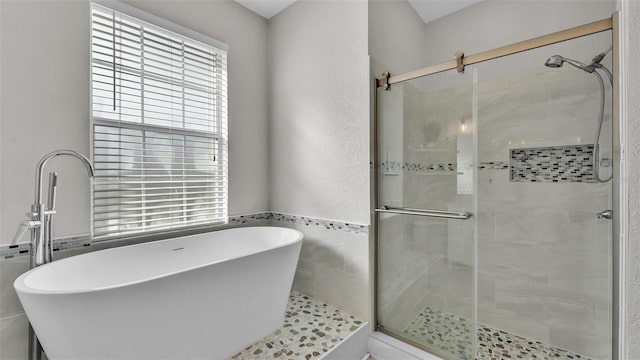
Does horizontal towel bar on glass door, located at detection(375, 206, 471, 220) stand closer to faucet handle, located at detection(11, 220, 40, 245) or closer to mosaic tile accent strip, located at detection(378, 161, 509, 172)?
mosaic tile accent strip, located at detection(378, 161, 509, 172)

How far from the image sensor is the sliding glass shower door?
1680mm

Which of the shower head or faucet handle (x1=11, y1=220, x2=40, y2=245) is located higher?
the shower head

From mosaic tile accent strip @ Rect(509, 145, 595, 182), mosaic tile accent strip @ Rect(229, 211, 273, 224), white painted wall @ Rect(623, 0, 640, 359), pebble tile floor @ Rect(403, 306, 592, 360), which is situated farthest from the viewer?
mosaic tile accent strip @ Rect(229, 211, 273, 224)

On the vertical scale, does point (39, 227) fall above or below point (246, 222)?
above

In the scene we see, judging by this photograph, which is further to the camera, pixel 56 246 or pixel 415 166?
pixel 415 166

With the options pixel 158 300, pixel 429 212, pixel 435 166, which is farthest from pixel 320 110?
pixel 158 300

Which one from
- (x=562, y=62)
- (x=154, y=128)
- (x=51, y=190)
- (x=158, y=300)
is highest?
(x=562, y=62)

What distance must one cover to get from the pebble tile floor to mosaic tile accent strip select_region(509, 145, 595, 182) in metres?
1.17

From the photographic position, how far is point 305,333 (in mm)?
1874

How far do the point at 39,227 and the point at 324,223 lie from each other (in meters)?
1.73

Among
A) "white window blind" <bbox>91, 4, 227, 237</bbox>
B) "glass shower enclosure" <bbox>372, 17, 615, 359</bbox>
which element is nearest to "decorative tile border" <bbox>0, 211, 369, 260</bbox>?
"white window blind" <bbox>91, 4, 227, 237</bbox>

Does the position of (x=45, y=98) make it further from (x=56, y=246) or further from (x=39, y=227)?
(x=56, y=246)

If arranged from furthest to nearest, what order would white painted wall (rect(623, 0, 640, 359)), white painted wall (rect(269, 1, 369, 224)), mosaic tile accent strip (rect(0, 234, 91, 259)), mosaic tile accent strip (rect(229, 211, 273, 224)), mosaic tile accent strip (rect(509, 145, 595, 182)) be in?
mosaic tile accent strip (rect(229, 211, 273, 224))
white painted wall (rect(269, 1, 369, 224))
mosaic tile accent strip (rect(509, 145, 595, 182))
mosaic tile accent strip (rect(0, 234, 91, 259))
white painted wall (rect(623, 0, 640, 359))

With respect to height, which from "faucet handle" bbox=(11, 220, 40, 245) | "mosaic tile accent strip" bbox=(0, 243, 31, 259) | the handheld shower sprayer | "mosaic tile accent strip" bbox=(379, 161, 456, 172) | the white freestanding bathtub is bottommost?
the white freestanding bathtub
